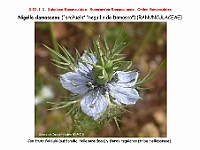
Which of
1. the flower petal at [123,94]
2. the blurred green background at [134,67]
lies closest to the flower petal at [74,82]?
the flower petal at [123,94]

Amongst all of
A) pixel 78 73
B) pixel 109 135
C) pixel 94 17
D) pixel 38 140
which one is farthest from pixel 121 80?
pixel 109 135

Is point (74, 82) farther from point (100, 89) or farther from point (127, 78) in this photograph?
point (127, 78)

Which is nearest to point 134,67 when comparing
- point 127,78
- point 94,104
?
point 127,78

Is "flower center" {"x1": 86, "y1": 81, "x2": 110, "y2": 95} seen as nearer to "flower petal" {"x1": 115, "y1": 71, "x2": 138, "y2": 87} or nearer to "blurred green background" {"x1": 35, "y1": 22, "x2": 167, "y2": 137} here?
"flower petal" {"x1": 115, "y1": 71, "x2": 138, "y2": 87}

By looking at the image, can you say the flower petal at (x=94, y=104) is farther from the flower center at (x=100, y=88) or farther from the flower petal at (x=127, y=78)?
the flower petal at (x=127, y=78)

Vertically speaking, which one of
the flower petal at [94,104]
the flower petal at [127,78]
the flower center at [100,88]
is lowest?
the flower petal at [94,104]

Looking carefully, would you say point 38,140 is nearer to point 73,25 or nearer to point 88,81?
point 88,81
